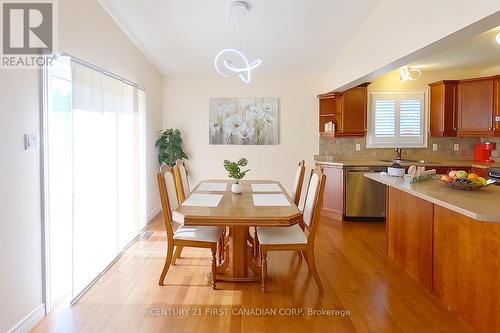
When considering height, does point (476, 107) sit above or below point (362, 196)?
above

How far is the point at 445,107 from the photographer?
5.28m

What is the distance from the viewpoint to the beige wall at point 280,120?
593 centimetres

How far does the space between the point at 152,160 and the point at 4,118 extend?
334 centimetres

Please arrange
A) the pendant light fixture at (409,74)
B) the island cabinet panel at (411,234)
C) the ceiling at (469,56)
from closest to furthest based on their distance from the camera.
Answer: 1. the island cabinet panel at (411,234)
2. the ceiling at (469,56)
3. the pendant light fixture at (409,74)

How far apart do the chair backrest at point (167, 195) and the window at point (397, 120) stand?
3.76 meters

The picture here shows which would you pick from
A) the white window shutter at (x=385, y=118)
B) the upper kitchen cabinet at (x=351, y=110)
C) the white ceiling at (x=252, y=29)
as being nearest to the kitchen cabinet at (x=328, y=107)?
the upper kitchen cabinet at (x=351, y=110)

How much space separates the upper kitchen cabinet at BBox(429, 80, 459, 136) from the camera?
17.2 ft

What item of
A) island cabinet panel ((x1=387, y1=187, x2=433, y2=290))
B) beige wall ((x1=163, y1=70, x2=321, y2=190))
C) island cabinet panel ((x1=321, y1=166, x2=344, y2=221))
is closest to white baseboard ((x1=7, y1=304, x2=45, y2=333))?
island cabinet panel ((x1=387, y1=187, x2=433, y2=290))

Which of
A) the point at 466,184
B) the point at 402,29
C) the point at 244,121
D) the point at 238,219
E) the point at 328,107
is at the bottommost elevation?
the point at 238,219

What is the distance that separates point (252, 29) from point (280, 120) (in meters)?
1.93

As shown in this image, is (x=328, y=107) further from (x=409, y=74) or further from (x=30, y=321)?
(x=30, y=321)

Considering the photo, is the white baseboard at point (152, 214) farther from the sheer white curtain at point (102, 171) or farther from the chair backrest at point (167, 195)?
the chair backrest at point (167, 195)

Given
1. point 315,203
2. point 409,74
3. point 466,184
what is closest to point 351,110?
point 409,74

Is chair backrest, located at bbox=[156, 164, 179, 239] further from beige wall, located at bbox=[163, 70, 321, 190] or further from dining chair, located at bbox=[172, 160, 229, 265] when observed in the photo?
beige wall, located at bbox=[163, 70, 321, 190]
